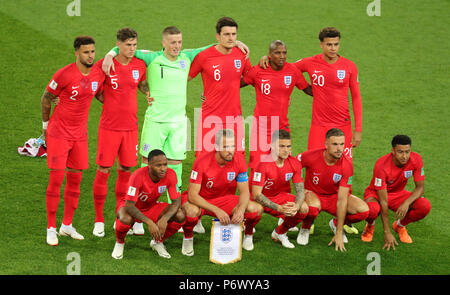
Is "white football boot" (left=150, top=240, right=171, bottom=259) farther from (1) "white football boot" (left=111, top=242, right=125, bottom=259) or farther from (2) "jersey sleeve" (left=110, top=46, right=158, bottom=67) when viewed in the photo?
(2) "jersey sleeve" (left=110, top=46, right=158, bottom=67)

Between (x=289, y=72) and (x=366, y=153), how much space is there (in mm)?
3447

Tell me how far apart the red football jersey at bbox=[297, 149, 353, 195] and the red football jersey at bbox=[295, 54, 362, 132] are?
2.01 feet

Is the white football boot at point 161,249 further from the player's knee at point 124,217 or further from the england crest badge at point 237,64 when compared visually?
the england crest badge at point 237,64

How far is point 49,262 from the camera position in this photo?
310 inches

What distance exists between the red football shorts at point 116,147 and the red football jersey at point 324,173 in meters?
2.06

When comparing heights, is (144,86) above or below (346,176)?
above

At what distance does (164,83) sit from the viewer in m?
9.05

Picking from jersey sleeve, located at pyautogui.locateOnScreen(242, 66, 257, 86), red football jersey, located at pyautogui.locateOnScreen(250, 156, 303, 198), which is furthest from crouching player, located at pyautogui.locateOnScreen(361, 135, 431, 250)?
jersey sleeve, located at pyautogui.locateOnScreen(242, 66, 257, 86)

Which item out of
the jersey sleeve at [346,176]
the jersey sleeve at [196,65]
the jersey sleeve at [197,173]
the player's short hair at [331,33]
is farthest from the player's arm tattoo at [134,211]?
the player's short hair at [331,33]

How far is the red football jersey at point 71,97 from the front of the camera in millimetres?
8398

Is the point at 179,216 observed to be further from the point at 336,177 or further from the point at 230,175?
the point at 336,177

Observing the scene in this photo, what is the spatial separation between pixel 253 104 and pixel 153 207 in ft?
20.0

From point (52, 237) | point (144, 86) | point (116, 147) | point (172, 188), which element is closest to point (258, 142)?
point (144, 86)

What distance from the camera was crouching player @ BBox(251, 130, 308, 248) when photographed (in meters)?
8.57
